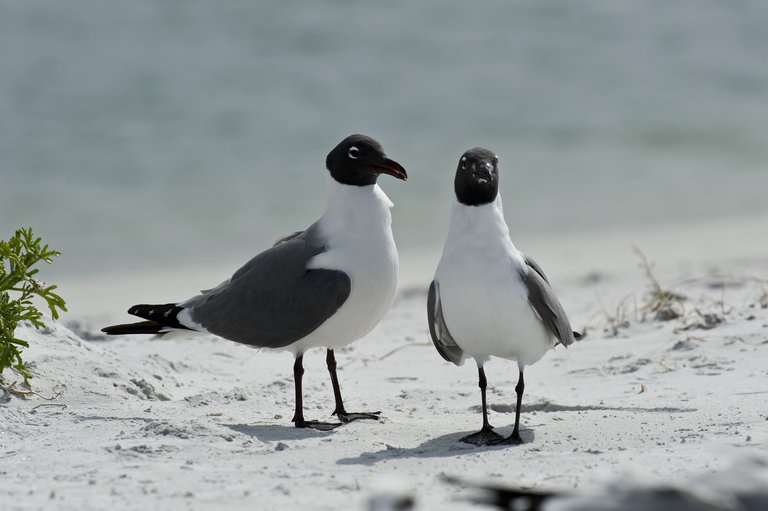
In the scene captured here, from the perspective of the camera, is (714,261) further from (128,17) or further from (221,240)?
(128,17)

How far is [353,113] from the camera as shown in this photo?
635 inches

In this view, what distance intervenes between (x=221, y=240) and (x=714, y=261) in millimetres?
5653

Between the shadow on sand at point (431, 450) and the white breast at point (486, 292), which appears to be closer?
the shadow on sand at point (431, 450)

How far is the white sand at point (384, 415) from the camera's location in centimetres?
368

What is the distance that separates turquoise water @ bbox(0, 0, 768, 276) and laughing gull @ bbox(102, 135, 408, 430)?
6.74 meters

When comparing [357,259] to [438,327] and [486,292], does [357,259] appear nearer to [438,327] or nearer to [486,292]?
[438,327]

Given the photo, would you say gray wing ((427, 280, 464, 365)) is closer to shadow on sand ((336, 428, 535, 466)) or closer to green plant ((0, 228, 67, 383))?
shadow on sand ((336, 428, 535, 466))

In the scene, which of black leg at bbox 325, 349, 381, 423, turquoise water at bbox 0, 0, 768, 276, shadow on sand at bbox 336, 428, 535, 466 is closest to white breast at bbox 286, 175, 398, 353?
black leg at bbox 325, 349, 381, 423

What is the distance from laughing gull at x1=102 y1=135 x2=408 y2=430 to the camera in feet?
15.9

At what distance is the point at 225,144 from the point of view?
1540 centimetres

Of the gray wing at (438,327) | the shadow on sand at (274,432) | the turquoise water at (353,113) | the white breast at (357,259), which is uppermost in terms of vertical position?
the turquoise water at (353,113)

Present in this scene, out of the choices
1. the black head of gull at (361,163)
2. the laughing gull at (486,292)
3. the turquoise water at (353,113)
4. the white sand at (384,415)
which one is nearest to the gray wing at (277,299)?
the black head of gull at (361,163)

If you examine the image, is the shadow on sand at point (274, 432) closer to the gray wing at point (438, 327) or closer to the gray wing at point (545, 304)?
the gray wing at point (438, 327)

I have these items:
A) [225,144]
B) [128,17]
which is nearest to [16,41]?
[128,17]
